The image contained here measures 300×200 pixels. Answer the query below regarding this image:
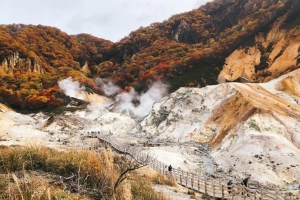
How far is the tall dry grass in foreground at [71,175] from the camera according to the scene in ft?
21.0

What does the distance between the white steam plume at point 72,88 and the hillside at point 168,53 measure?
86.2 inches

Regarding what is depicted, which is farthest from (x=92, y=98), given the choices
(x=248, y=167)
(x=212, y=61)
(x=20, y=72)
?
(x=248, y=167)

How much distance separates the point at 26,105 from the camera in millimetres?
80250

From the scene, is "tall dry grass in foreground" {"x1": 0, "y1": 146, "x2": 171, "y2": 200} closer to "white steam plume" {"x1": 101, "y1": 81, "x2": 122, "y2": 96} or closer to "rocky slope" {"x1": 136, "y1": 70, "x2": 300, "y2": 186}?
"rocky slope" {"x1": 136, "y1": 70, "x2": 300, "y2": 186}

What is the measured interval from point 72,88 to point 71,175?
8149 cm

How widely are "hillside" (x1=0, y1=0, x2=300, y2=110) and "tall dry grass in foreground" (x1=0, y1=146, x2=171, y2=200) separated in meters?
54.8

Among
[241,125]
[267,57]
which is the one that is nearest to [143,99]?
[267,57]

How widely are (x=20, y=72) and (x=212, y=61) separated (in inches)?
2334

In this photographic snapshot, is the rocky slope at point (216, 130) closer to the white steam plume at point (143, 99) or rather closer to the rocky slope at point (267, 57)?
the white steam plume at point (143, 99)

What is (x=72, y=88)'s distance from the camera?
8681 cm

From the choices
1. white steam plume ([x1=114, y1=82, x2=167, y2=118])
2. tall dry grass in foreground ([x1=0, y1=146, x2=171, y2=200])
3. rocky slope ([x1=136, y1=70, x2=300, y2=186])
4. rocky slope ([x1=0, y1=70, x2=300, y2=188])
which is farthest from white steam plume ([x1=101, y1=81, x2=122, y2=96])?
tall dry grass in foreground ([x1=0, y1=146, x2=171, y2=200])

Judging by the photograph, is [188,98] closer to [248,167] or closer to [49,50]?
[248,167]

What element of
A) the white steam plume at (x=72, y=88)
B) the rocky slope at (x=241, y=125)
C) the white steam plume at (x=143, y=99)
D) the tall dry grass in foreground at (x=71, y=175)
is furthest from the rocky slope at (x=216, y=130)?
the white steam plume at (x=72, y=88)

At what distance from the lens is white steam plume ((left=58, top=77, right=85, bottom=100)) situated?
84.8 m
